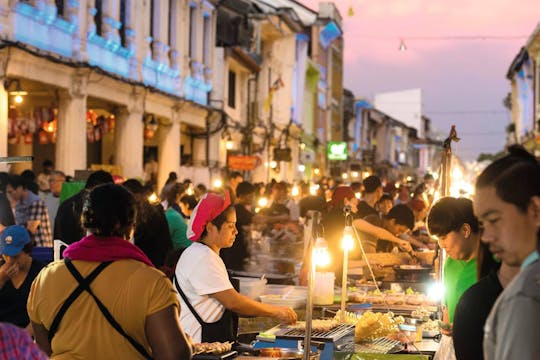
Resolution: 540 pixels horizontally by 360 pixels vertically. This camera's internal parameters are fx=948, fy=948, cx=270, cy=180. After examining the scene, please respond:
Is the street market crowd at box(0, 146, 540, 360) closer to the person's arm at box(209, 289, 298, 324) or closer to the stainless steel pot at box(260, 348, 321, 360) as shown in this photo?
the person's arm at box(209, 289, 298, 324)

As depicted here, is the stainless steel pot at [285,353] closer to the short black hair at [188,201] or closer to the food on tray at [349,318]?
the food on tray at [349,318]

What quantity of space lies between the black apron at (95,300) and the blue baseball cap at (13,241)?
320cm

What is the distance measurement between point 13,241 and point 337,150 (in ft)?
161

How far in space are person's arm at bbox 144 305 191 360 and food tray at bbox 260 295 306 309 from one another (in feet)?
13.8

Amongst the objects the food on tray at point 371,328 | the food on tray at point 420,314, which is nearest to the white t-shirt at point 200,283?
the food on tray at point 371,328

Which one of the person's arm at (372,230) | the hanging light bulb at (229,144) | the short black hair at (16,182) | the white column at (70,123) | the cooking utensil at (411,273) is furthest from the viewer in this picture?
the hanging light bulb at (229,144)

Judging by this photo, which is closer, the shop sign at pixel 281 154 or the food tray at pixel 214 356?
the food tray at pixel 214 356

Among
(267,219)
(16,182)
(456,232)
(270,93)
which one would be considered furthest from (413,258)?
(270,93)

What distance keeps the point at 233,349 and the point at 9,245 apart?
234 cm

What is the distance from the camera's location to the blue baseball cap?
291 inches

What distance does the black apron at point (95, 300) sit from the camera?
165 inches

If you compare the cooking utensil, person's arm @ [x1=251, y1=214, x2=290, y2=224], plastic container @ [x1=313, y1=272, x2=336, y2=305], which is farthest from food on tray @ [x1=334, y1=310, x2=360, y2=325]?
person's arm @ [x1=251, y1=214, x2=290, y2=224]

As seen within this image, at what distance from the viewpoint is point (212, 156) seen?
99.3 feet

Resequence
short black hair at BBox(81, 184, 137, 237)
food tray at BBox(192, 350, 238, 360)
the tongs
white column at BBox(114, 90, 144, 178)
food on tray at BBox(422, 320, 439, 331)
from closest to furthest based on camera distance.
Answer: short black hair at BBox(81, 184, 137, 237) → food tray at BBox(192, 350, 238, 360) → food on tray at BBox(422, 320, 439, 331) → the tongs → white column at BBox(114, 90, 144, 178)
